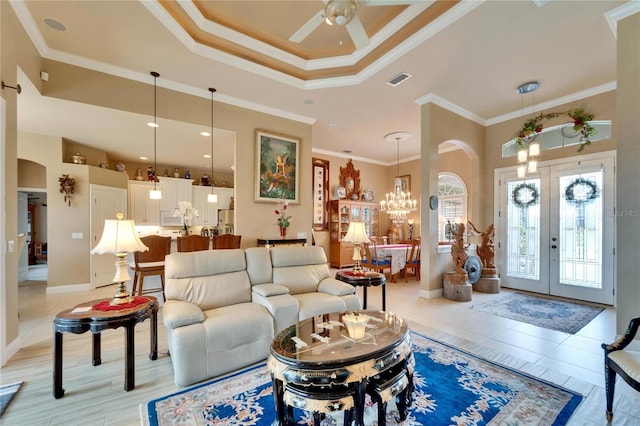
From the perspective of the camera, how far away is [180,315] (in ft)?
7.47

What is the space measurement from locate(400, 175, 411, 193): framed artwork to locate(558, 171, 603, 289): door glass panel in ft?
13.4

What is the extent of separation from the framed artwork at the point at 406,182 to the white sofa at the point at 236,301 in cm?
583

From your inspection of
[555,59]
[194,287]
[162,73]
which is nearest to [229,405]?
[194,287]

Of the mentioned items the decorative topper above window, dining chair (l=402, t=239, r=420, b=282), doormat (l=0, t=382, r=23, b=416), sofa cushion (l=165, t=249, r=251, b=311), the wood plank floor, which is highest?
the decorative topper above window

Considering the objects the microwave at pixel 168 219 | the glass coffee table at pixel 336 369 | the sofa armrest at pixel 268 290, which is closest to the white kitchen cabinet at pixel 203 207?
the microwave at pixel 168 219

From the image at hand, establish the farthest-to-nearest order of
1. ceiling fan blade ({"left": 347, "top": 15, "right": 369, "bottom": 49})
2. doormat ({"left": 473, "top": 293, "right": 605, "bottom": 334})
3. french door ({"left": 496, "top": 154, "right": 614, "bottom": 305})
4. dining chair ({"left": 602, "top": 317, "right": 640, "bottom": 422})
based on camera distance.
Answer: french door ({"left": 496, "top": 154, "right": 614, "bottom": 305})
doormat ({"left": 473, "top": 293, "right": 605, "bottom": 334})
ceiling fan blade ({"left": 347, "top": 15, "right": 369, "bottom": 49})
dining chair ({"left": 602, "top": 317, "right": 640, "bottom": 422})

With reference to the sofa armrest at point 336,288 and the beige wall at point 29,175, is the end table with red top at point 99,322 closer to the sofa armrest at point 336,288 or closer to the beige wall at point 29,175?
the sofa armrest at point 336,288

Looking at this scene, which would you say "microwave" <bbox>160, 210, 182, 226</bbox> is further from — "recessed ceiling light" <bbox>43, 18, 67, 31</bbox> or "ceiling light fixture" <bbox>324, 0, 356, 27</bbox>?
"ceiling light fixture" <bbox>324, 0, 356, 27</bbox>

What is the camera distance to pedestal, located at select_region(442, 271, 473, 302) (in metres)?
4.55

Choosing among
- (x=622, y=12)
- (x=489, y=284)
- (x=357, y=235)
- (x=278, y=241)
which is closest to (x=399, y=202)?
(x=489, y=284)

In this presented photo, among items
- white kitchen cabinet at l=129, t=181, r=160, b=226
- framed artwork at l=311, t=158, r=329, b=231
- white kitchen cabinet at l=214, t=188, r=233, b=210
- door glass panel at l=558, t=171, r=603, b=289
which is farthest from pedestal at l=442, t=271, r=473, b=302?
white kitchen cabinet at l=129, t=181, r=160, b=226

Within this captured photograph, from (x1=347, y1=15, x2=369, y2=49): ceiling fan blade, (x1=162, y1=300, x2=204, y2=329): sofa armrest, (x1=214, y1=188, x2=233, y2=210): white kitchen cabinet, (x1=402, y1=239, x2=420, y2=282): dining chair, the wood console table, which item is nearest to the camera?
(x1=162, y1=300, x2=204, y2=329): sofa armrest

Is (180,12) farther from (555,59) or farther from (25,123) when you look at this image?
(555,59)

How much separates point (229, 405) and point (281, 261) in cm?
173
